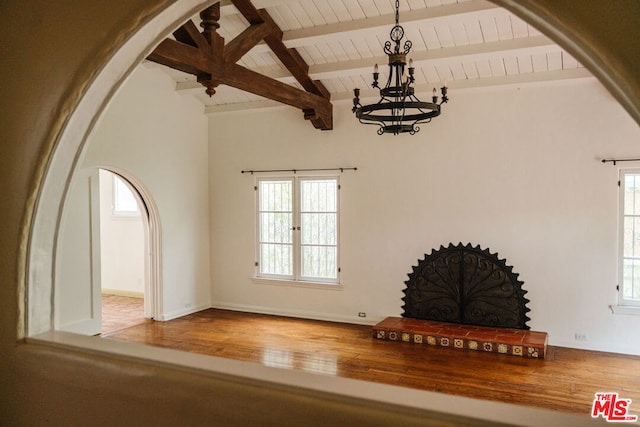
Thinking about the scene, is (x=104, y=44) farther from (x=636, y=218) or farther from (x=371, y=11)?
(x=636, y=218)

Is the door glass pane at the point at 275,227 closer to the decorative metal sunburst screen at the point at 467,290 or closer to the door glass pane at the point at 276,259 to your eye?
the door glass pane at the point at 276,259

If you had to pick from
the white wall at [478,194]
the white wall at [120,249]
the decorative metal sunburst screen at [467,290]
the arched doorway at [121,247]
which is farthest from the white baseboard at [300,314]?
the white wall at [120,249]

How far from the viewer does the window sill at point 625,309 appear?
18.4ft

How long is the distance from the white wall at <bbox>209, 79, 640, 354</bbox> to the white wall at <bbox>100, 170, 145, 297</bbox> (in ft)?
7.01

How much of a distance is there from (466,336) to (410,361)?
2.82ft

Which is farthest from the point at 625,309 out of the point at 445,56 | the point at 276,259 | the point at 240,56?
the point at 240,56

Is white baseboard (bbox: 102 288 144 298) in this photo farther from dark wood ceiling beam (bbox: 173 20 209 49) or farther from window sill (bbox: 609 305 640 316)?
window sill (bbox: 609 305 640 316)

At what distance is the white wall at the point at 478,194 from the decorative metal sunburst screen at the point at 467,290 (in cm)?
15

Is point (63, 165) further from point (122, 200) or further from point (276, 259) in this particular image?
point (122, 200)

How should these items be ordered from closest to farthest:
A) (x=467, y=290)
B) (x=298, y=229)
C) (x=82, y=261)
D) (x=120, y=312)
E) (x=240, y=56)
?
(x=240, y=56)
(x=82, y=261)
(x=467, y=290)
(x=298, y=229)
(x=120, y=312)

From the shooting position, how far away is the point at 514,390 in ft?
15.0

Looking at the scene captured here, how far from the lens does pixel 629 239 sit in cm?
570

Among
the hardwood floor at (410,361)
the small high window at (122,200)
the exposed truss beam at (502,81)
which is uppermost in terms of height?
the exposed truss beam at (502,81)

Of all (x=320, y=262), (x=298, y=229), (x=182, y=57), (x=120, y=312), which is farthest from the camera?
(x=120, y=312)
